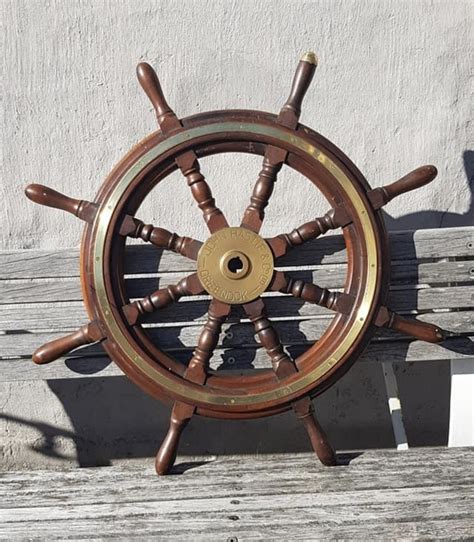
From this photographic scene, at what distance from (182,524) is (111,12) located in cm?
131

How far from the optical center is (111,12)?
2.11 m

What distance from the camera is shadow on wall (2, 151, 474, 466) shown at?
2.33 metres

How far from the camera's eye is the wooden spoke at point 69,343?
1.75 meters

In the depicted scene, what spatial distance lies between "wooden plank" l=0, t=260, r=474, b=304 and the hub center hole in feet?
0.61

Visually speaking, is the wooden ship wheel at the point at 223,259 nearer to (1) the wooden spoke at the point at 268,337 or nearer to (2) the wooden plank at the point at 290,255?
(1) the wooden spoke at the point at 268,337

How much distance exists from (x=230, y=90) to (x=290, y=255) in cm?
54

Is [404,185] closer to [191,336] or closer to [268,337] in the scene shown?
[268,337]

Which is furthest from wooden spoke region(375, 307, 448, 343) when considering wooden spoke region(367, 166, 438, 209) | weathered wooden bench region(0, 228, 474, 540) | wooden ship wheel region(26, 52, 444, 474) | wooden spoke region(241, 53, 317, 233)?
wooden spoke region(241, 53, 317, 233)

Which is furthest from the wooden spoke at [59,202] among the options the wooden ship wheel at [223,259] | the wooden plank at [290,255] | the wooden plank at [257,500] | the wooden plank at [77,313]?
the wooden plank at [257,500]

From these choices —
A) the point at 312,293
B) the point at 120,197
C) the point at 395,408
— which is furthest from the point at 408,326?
the point at 120,197

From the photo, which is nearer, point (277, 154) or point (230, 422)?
point (277, 154)

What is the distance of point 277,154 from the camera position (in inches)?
68.7

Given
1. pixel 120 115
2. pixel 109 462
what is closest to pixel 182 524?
pixel 109 462

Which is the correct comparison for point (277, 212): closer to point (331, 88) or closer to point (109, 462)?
point (331, 88)
